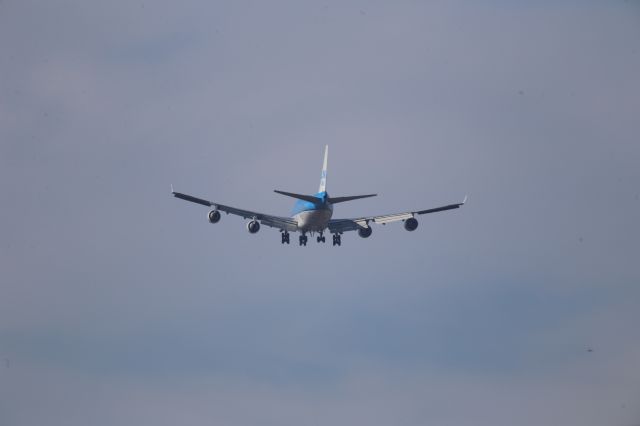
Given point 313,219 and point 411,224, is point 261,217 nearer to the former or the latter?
point 313,219

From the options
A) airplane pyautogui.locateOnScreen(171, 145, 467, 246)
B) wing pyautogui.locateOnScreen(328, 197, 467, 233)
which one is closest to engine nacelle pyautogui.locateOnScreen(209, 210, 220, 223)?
airplane pyautogui.locateOnScreen(171, 145, 467, 246)

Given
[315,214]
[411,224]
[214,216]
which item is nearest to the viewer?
[315,214]

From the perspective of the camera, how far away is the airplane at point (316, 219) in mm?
120812

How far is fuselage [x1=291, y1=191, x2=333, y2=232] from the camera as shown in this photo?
120m

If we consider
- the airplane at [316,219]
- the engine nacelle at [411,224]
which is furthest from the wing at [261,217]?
the engine nacelle at [411,224]

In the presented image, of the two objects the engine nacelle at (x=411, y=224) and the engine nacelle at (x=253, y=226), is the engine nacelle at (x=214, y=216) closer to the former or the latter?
the engine nacelle at (x=253, y=226)

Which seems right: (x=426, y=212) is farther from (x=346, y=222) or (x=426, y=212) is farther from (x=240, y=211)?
(x=240, y=211)

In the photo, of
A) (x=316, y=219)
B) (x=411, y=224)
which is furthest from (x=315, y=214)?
(x=411, y=224)

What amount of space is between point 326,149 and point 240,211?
15635mm

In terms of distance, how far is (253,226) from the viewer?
123812mm

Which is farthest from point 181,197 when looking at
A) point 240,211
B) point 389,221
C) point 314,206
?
point 389,221

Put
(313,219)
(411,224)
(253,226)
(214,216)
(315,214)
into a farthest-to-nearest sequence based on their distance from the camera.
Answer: (411,224) → (253,226) → (214,216) → (313,219) → (315,214)

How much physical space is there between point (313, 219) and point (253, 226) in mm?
7506

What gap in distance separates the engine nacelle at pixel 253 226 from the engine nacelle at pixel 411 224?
17937 mm
